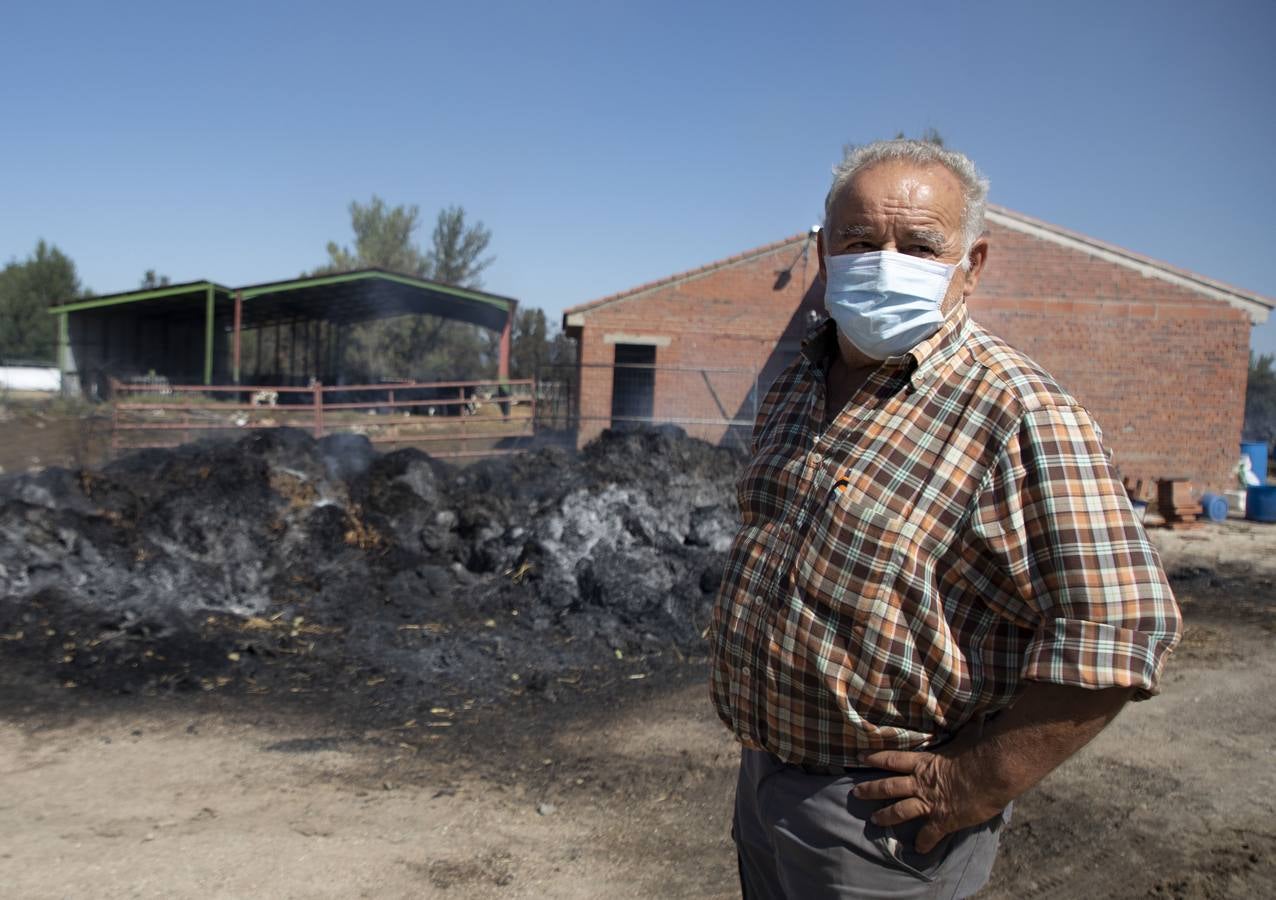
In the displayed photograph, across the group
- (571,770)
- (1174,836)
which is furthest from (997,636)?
(571,770)

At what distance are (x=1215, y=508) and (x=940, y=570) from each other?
15912mm

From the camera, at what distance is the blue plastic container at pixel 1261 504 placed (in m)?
15.1

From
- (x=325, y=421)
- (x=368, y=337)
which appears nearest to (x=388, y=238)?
(x=368, y=337)

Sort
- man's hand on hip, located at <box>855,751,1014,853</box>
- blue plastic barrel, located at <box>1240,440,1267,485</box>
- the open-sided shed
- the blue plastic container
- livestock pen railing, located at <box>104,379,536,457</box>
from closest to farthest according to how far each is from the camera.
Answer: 1. man's hand on hip, located at <box>855,751,1014,853</box>
2. livestock pen railing, located at <box>104,379,536,457</box>
3. the blue plastic container
4. blue plastic barrel, located at <box>1240,440,1267,485</box>
5. the open-sided shed

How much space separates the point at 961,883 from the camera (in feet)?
5.57

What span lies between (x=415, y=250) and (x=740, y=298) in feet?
132

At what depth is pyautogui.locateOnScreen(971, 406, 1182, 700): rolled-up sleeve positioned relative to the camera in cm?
141

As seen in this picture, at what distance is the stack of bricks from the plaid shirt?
1403 cm

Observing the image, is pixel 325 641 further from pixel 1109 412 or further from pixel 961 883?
pixel 1109 412

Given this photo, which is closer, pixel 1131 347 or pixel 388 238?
pixel 1131 347

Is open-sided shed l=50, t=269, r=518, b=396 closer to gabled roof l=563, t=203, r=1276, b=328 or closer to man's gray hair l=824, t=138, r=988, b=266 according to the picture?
gabled roof l=563, t=203, r=1276, b=328

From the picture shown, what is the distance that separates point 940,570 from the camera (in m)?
1.55

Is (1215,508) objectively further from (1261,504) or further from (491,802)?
(491,802)

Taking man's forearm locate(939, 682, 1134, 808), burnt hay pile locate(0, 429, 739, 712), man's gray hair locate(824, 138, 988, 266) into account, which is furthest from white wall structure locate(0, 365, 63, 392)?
man's forearm locate(939, 682, 1134, 808)
